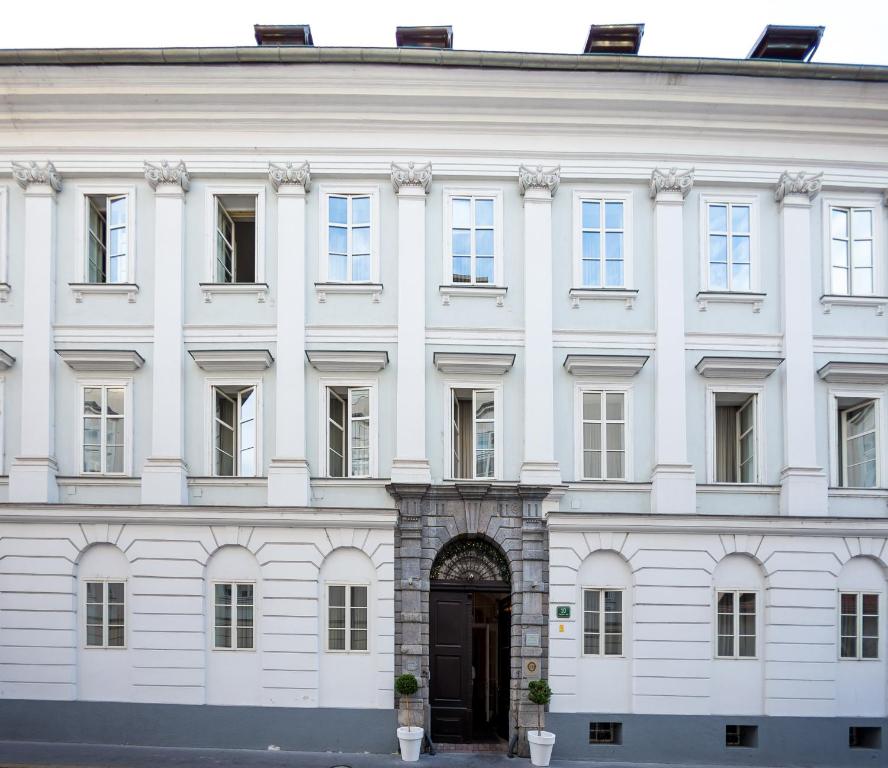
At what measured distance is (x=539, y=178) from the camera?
18.8m

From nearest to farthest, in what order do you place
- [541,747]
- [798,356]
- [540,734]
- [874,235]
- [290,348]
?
[541,747], [540,734], [290,348], [798,356], [874,235]

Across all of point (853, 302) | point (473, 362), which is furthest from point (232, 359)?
point (853, 302)

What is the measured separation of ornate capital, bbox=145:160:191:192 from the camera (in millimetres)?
18797

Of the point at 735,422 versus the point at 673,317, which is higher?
the point at 673,317

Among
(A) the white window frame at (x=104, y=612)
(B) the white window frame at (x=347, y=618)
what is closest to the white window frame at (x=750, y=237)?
(B) the white window frame at (x=347, y=618)

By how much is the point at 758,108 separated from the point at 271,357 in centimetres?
1046

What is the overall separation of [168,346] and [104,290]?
5.63 ft

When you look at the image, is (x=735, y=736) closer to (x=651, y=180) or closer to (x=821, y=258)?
(x=821, y=258)

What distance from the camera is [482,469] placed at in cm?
1877

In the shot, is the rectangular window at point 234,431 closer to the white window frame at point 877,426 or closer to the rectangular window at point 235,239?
the rectangular window at point 235,239

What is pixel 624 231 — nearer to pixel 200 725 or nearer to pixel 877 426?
pixel 877 426

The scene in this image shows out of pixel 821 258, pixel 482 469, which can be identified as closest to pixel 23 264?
pixel 482 469

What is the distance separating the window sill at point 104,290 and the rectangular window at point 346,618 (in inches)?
266

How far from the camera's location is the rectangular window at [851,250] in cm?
1922
